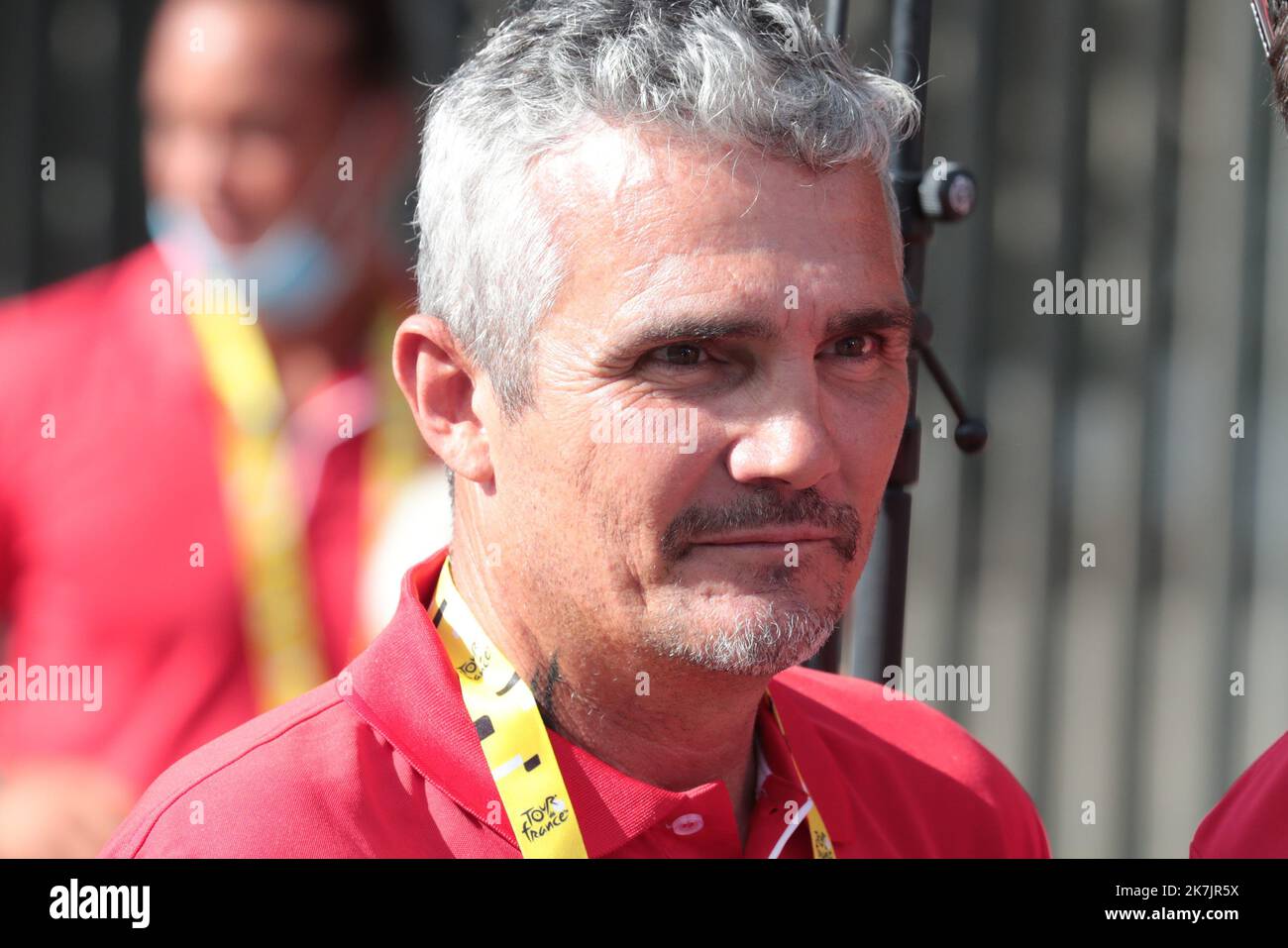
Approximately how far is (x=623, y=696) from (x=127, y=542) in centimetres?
146

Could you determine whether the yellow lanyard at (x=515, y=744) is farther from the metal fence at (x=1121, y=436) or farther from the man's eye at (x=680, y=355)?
the metal fence at (x=1121, y=436)

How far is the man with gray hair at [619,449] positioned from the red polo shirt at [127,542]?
1.15m

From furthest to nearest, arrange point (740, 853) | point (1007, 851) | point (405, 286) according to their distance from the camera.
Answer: point (405, 286) → point (1007, 851) → point (740, 853)

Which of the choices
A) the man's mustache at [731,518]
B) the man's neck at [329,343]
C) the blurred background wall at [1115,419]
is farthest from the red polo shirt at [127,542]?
the blurred background wall at [1115,419]

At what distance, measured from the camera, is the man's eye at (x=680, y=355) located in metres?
1.53

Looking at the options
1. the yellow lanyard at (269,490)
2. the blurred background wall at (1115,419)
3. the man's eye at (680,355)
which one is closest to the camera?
the man's eye at (680,355)

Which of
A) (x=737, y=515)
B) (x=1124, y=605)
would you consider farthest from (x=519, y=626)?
(x=1124, y=605)

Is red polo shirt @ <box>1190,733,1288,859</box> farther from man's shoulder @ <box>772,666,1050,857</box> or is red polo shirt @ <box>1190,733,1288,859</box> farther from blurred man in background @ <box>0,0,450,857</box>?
blurred man in background @ <box>0,0,450,857</box>

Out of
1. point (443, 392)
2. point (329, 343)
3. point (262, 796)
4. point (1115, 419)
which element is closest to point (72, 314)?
point (329, 343)

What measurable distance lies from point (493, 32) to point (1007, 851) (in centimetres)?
131

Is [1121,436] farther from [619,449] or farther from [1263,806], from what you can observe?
[619,449]

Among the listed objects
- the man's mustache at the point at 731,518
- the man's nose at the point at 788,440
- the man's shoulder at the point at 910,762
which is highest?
the man's nose at the point at 788,440
